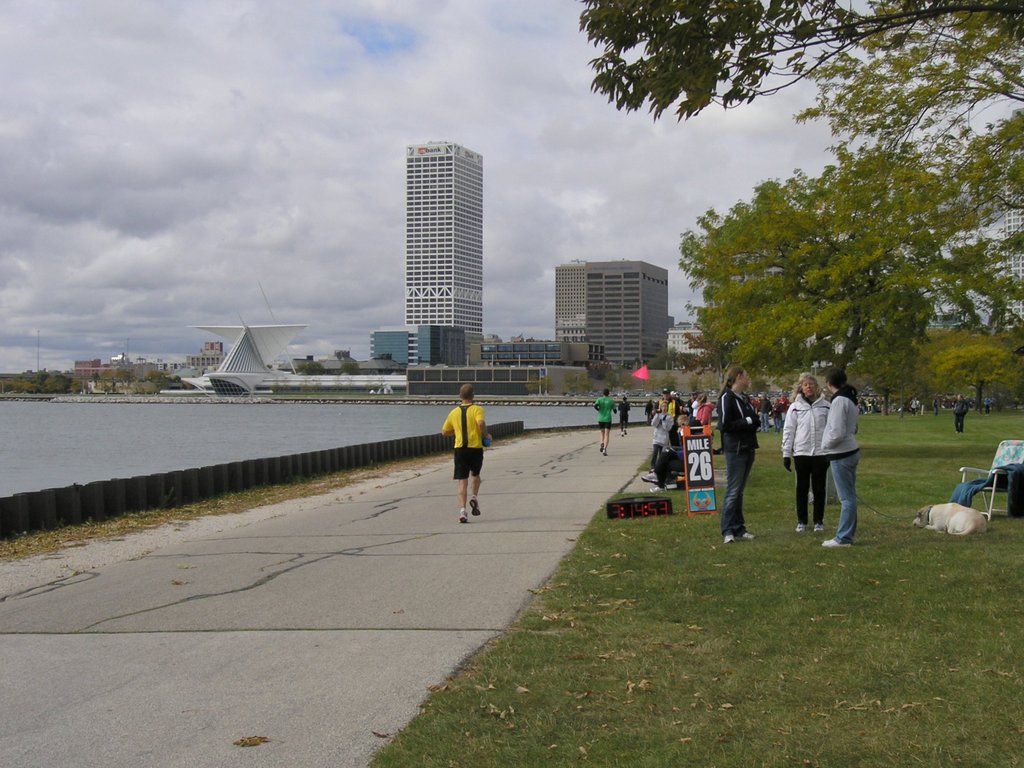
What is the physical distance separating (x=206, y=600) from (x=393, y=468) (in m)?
20.0

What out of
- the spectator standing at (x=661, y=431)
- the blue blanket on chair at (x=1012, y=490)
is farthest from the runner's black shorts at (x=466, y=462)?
the blue blanket on chair at (x=1012, y=490)

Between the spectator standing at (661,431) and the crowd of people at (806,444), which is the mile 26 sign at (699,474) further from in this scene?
the spectator standing at (661,431)

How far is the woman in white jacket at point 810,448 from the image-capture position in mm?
10672

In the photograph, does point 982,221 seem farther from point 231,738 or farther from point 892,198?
point 231,738

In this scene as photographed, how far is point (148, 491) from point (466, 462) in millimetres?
7753

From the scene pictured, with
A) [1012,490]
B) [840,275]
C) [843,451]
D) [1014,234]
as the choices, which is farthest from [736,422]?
[840,275]

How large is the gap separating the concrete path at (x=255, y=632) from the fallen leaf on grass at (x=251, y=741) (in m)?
0.05

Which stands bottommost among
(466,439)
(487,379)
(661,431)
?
(661,431)

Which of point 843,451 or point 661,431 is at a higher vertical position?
point 843,451

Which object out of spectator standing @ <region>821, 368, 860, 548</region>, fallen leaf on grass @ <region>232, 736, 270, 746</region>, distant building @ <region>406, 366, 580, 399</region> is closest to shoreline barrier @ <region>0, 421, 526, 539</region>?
spectator standing @ <region>821, 368, 860, 548</region>

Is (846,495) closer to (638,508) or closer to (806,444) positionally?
(806,444)

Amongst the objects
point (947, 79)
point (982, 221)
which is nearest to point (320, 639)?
point (947, 79)

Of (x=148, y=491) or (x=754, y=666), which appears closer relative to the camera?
(x=754, y=666)

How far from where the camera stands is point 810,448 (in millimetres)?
10742
